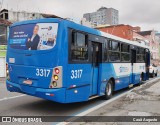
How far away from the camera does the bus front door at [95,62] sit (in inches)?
394

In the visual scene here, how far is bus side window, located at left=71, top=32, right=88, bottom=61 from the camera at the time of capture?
334 inches

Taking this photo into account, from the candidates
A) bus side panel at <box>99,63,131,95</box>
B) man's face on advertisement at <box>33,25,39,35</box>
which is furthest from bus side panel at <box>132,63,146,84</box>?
man's face on advertisement at <box>33,25,39,35</box>

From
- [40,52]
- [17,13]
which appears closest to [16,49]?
[40,52]

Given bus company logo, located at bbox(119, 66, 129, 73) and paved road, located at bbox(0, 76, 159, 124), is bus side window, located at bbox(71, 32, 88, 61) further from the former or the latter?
bus company logo, located at bbox(119, 66, 129, 73)

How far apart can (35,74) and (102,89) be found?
140 inches

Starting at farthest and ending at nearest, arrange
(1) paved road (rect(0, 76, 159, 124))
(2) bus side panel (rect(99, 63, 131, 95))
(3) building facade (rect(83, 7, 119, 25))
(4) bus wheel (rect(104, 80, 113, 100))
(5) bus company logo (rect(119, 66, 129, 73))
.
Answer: (3) building facade (rect(83, 7, 119, 25)), (5) bus company logo (rect(119, 66, 129, 73)), (4) bus wheel (rect(104, 80, 113, 100)), (2) bus side panel (rect(99, 63, 131, 95)), (1) paved road (rect(0, 76, 159, 124))

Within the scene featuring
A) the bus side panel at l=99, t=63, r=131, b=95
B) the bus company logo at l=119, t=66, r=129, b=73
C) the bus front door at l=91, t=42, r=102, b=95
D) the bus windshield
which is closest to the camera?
the bus windshield

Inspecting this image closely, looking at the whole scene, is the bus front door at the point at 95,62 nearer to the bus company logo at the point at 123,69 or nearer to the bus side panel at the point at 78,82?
the bus side panel at the point at 78,82

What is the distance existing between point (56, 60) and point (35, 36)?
1205mm

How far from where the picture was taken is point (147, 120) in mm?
7863

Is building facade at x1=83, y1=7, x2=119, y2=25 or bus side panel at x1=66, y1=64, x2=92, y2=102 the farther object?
building facade at x1=83, y1=7, x2=119, y2=25

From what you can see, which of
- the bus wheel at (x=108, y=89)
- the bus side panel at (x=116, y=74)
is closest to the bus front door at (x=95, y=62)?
the bus side panel at (x=116, y=74)

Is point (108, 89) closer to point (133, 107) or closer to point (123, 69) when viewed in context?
point (133, 107)

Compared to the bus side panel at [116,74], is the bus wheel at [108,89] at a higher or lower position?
lower
